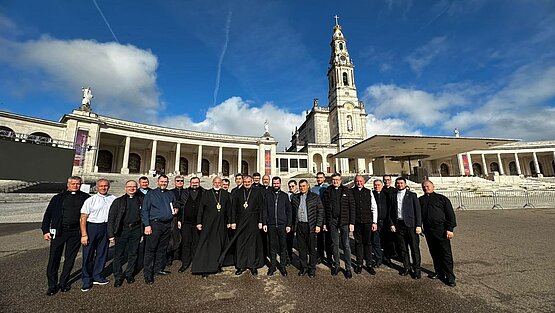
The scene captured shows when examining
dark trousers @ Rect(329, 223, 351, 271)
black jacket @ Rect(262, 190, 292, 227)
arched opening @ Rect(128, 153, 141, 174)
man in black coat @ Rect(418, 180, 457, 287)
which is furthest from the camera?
arched opening @ Rect(128, 153, 141, 174)

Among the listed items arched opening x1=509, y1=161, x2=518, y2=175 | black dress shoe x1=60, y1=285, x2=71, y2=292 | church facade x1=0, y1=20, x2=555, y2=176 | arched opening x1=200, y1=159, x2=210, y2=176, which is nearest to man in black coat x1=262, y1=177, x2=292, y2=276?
black dress shoe x1=60, y1=285, x2=71, y2=292

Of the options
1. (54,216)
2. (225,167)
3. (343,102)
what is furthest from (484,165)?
(54,216)

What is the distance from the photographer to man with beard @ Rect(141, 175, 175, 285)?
4426mm

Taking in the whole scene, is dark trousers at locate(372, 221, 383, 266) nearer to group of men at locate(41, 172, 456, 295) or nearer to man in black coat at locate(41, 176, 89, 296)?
group of men at locate(41, 172, 456, 295)

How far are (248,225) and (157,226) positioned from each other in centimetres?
183

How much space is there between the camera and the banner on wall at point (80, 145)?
2427 centimetres

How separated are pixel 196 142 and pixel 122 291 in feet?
113

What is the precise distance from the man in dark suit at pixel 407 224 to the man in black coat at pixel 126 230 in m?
5.25

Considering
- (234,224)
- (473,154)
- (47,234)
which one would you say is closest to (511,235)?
(234,224)

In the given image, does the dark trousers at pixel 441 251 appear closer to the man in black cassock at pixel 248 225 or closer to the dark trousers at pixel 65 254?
the man in black cassock at pixel 248 225

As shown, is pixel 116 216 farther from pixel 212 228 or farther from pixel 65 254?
pixel 212 228

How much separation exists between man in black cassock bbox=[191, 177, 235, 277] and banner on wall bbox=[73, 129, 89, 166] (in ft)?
88.5

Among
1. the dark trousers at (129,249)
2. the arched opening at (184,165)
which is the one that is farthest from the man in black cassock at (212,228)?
the arched opening at (184,165)

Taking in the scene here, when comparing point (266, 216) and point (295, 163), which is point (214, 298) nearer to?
point (266, 216)
